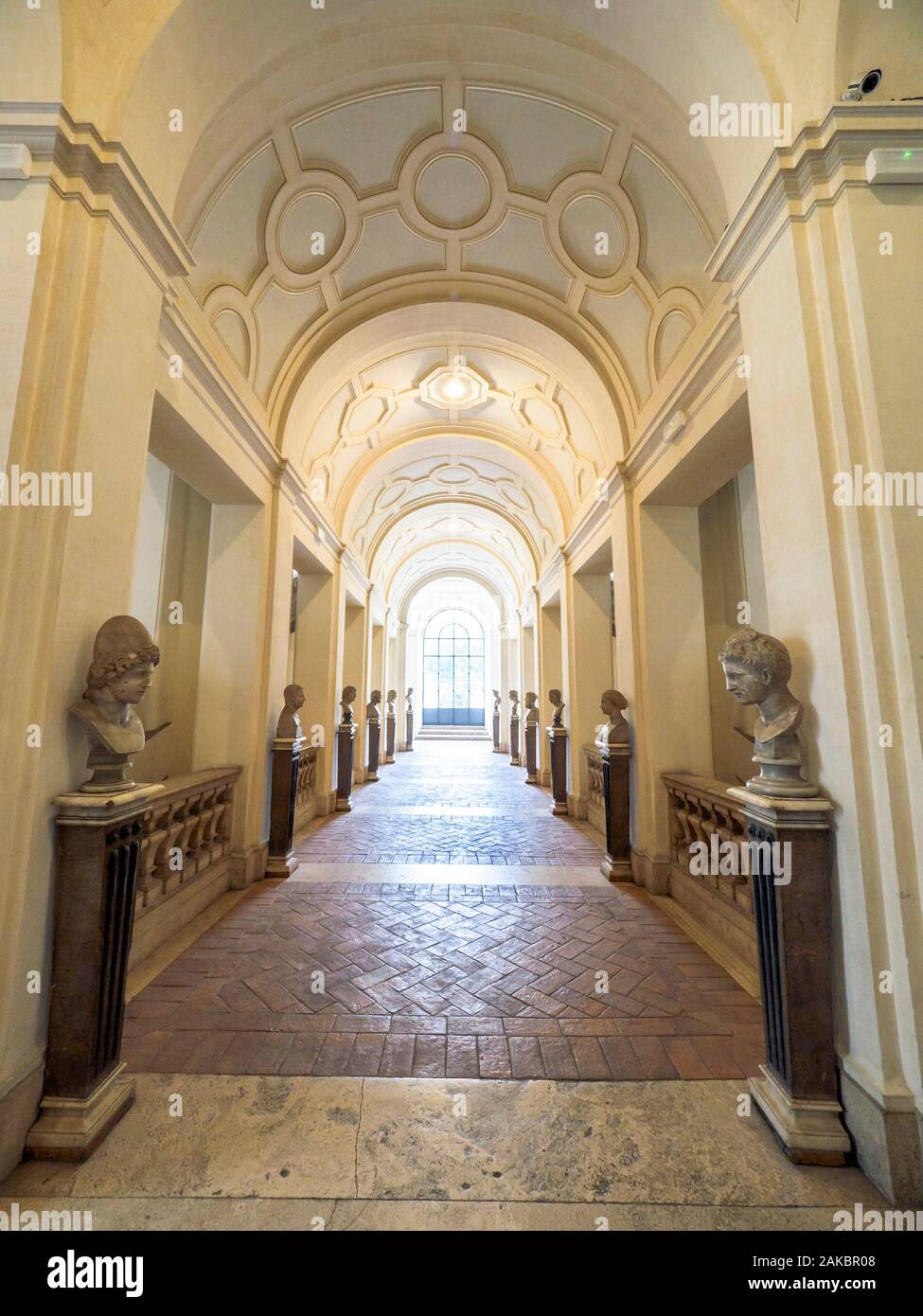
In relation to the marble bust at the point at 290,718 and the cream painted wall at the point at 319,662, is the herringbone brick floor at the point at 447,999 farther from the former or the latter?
the cream painted wall at the point at 319,662

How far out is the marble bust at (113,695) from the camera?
1952 mm

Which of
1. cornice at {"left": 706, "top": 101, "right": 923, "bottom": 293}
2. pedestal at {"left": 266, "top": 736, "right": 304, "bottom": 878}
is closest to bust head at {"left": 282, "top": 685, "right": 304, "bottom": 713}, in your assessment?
pedestal at {"left": 266, "top": 736, "right": 304, "bottom": 878}

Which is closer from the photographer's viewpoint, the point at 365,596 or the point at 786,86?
the point at 786,86

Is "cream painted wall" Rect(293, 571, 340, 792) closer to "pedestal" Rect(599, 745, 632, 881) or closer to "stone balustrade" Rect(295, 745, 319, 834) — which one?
"stone balustrade" Rect(295, 745, 319, 834)

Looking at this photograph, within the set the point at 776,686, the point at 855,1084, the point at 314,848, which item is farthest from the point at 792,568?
the point at 314,848

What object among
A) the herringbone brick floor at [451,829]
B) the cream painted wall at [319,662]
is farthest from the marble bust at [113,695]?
the cream painted wall at [319,662]

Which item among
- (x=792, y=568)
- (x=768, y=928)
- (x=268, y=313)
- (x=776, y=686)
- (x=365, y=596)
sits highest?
(x=268, y=313)

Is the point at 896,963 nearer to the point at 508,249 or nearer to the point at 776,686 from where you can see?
the point at 776,686

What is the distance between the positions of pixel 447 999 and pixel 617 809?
2.61 m

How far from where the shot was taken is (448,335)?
5875 millimetres

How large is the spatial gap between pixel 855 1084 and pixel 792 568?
191 centimetres

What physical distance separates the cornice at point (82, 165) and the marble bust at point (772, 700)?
3.21m

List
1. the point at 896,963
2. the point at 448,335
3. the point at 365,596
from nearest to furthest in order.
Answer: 1. the point at 896,963
2. the point at 448,335
3. the point at 365,596

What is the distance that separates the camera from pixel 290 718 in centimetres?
489
